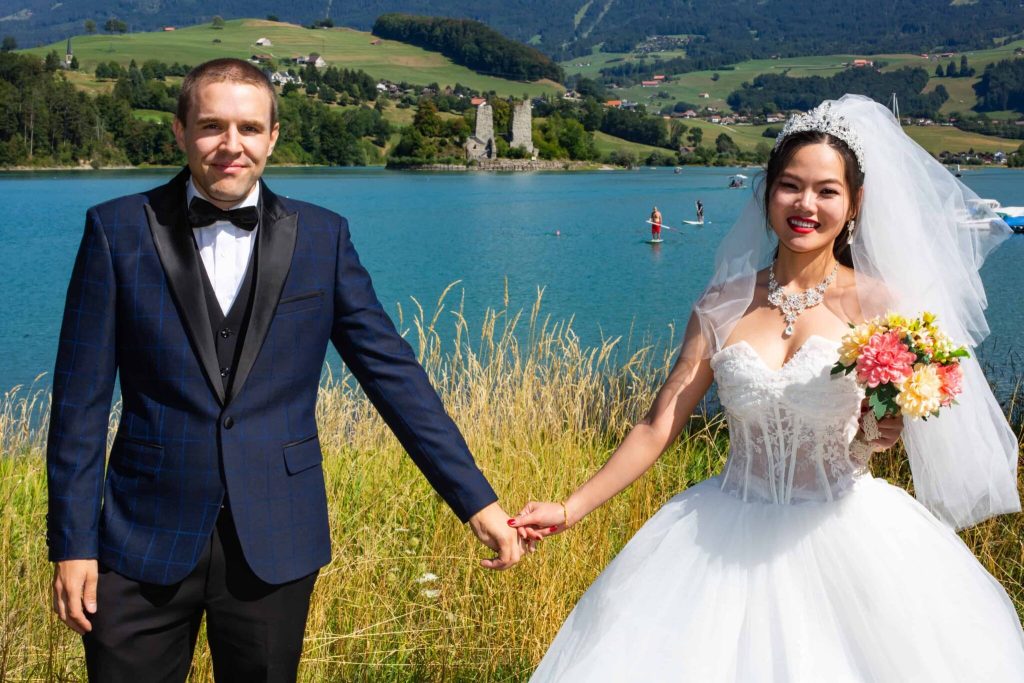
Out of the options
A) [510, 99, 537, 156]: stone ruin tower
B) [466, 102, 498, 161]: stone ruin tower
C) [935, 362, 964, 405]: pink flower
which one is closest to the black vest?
[935, 362, 964, 405]: pink flower

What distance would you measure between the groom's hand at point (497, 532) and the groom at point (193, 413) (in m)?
0.47

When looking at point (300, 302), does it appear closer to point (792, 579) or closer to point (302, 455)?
point (302, 455)

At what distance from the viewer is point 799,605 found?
237 cm

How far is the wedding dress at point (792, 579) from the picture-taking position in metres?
2.31

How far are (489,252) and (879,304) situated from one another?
1244 inches

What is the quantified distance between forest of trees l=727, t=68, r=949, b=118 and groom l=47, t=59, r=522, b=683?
397 feet

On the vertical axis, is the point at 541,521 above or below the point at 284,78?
above

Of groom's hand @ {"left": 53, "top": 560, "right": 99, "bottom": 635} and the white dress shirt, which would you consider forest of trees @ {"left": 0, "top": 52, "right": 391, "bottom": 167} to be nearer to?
the white dress shirt

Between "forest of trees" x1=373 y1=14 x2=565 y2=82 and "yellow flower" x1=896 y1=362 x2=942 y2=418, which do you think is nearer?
"yellow flower" x1=896 y1=362 x2=942 y2=418

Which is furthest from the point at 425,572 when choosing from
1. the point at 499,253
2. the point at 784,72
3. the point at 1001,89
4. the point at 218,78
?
the point at 784,72

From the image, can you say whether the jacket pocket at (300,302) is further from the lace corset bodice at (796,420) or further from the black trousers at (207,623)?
the lace corset bodice at (796,420)

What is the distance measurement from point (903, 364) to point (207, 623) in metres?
1.61

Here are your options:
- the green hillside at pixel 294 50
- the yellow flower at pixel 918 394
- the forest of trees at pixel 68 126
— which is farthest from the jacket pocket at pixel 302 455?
the green hillside at pixel 294 50

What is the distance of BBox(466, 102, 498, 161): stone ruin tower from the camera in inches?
4210
